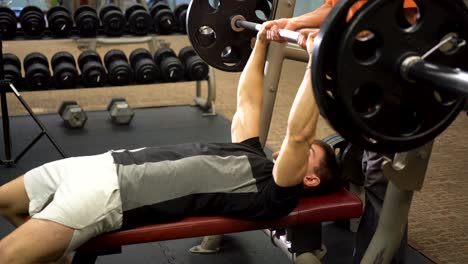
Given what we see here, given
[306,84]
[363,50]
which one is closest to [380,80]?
[363,50]

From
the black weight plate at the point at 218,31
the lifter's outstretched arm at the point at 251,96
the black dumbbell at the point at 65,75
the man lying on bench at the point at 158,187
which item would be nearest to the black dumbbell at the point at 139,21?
the black dumbbell at the point at 65,75

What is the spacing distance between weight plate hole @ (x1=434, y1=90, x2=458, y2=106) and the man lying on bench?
39 cm

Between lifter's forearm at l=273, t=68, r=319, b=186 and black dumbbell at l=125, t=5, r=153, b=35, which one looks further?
black dumbbell at l=125, t=5, r=153, b=35

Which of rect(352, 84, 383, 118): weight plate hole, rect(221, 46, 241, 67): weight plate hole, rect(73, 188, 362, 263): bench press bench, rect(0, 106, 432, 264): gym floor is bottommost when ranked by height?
rect(0, 106, 432, 264): gym floor

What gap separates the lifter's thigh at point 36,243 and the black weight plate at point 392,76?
0.87 meters

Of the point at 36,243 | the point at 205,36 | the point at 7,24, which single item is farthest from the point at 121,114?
the point at 36,243

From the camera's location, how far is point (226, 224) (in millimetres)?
1729

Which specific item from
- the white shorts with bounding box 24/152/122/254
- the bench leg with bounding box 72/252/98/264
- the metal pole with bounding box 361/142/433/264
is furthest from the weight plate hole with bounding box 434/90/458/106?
the bench leg with bounding box 72/252/98/264

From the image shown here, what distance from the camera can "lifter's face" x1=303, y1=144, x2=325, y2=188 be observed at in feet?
6.04

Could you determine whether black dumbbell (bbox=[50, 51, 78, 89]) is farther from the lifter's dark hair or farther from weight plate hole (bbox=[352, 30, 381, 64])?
weight plate hole (bbox=[352, 30, 381, 64])

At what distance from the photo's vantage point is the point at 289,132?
1.59m

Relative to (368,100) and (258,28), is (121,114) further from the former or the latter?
(368,100)

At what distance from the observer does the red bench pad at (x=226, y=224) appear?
1.65 m

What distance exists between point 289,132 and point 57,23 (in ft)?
8.09
